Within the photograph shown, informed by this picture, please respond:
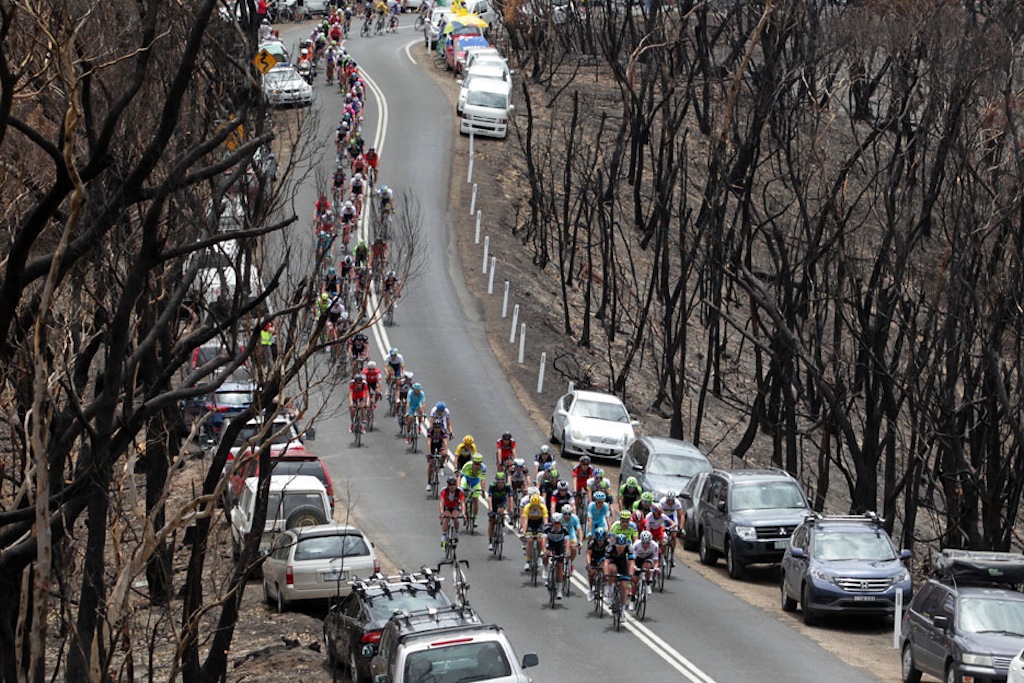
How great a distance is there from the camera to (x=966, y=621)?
797 inches

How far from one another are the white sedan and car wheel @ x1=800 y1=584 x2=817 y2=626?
40.6 feet

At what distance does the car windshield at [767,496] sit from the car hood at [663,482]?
3.04m

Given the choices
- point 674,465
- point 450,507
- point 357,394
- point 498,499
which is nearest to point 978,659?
point 498,499

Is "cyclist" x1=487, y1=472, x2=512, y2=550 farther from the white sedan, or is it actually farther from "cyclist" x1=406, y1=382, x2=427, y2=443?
the white sedan

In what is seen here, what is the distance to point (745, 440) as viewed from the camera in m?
44.9

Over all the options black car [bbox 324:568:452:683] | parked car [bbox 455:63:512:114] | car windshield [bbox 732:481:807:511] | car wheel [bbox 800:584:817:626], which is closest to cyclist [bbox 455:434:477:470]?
car windshield [bbox 732:481:807:511]

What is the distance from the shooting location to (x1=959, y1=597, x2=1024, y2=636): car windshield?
2020 centimetres

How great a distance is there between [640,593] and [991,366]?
10080mm

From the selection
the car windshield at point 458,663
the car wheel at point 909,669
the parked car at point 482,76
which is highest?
the parked car at point 482,76

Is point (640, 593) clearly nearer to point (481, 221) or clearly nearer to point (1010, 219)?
point (1010, 219)

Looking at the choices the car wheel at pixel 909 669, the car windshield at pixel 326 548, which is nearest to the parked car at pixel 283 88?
the car windshield at pixel 326 548

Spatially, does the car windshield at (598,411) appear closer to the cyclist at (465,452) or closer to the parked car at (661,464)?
the parked car at (661,464)

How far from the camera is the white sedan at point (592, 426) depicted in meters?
37.9

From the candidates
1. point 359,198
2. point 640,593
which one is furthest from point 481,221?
point 640,593
